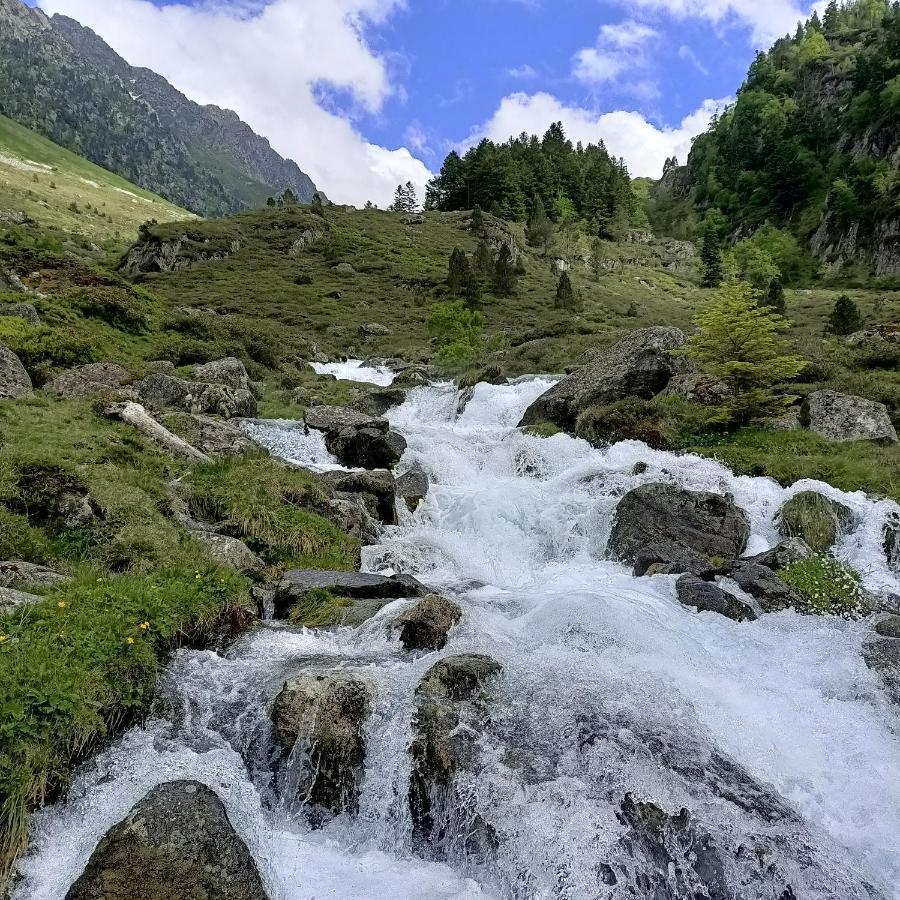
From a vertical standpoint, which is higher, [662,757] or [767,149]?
[767,149]

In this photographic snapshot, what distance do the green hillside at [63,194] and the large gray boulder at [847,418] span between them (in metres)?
105

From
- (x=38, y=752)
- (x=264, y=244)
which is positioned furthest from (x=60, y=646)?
(x=264, y=244)

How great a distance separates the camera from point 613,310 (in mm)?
63312

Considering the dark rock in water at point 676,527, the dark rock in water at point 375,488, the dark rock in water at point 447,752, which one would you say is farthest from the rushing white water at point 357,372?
the dark rock in water at point 447,752

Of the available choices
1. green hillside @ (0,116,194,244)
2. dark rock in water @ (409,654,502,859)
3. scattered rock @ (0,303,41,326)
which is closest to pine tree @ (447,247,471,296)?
scattered rock @ (0,303,41,326)

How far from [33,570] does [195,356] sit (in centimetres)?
2137

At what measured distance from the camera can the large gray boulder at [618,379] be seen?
23969 millimetres

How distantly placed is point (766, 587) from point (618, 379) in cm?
1348

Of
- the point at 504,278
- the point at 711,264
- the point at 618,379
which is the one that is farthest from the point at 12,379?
the point at 711,264

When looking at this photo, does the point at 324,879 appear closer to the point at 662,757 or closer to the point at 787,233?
the point at 662,757

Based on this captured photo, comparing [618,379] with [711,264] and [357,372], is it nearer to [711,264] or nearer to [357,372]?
[357,372]

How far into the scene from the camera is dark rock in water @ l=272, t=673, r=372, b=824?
6.70 metres

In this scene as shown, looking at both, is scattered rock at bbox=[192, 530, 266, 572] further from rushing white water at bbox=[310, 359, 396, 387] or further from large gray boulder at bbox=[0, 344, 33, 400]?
rushing white water at bbox=[310, 359, 396, 387]

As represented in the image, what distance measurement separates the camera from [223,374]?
25125mm
